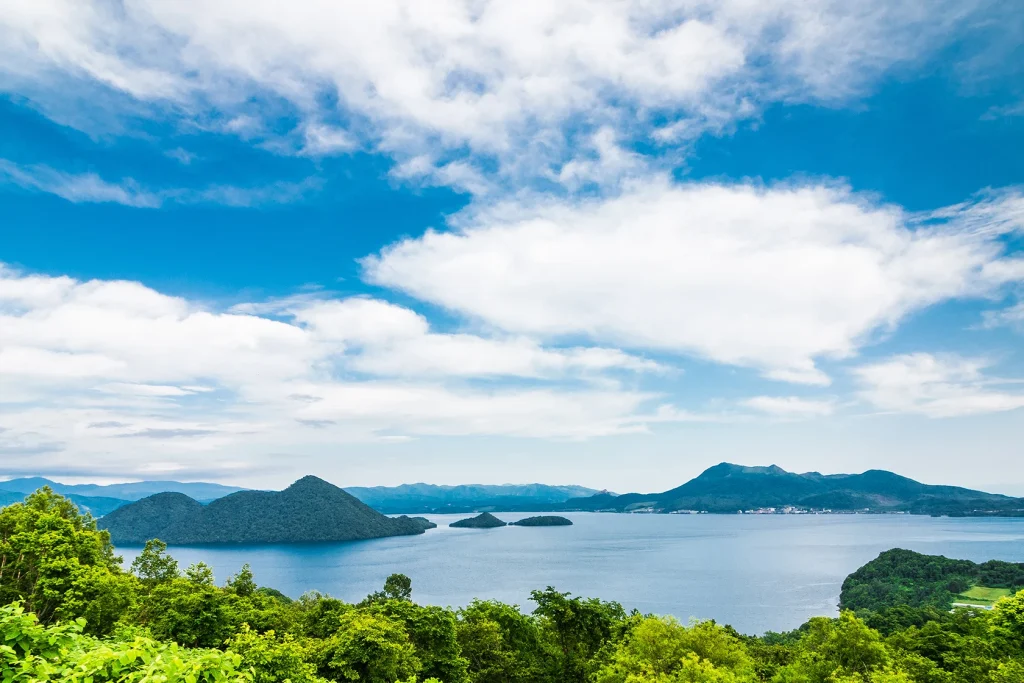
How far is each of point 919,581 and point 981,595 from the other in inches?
454

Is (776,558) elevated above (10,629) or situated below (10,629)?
below

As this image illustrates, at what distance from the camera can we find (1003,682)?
69.4 feet

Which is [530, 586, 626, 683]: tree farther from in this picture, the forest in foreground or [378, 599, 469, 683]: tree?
[378, 599, 469, 683]: tree

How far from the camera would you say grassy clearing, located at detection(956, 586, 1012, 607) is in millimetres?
108562

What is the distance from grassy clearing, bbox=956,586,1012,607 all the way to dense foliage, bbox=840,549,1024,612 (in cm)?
102

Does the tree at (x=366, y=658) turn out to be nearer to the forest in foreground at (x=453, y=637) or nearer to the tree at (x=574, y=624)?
the forest in foreground at (x=453, y=637)

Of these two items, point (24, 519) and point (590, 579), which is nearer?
point (24, 519)

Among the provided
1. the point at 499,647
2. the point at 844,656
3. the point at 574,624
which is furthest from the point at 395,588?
the point at 844,656

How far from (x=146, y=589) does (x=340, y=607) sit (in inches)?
625

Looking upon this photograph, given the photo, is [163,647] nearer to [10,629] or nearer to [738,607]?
[10,629]

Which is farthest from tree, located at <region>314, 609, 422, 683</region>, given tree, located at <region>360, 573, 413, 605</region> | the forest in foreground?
tree, located at <region>360, 573, 413, 605</region>

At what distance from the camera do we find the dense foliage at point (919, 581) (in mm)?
114750

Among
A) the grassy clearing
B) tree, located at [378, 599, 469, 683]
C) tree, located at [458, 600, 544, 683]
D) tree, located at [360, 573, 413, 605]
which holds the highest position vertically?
tree, located at [378, 599, 469, 683]

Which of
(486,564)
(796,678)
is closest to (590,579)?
(486,564)
